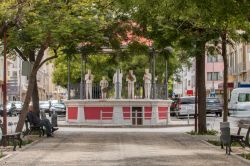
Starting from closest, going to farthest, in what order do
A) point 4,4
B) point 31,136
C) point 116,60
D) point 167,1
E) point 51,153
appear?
point 167,1 → point 51,153 → point 4,4 → point 31,136 → point 116,60

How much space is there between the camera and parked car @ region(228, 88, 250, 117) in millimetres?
44906

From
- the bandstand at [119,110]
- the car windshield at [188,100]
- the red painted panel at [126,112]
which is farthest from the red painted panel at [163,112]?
the car windshield at [188,100]

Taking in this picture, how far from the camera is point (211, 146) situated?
→ 22281 mm

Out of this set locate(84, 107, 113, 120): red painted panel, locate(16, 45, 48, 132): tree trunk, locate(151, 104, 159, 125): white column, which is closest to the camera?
locate(16, 45, 48, 132): tree trunk

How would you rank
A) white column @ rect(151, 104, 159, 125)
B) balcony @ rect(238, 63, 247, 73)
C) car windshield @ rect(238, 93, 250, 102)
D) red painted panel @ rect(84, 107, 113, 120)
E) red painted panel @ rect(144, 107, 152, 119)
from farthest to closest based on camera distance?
balcony @ rect(238, 63, 247, 73), car windshield @ rect(238, 93, 250, 102), red painted panel @ rect(84, 107, 113, 120), red painted panel @ rect(144, 107, 152, 119), white column @ rect(151, 104, 159, 125)

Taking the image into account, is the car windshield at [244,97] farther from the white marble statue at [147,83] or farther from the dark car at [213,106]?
the dark car at [213,106]

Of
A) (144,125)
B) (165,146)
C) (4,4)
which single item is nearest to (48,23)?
(4,4)

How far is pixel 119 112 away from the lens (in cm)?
4075

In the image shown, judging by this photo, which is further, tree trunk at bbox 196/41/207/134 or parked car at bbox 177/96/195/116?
parked car at bbox 177/96/195/116

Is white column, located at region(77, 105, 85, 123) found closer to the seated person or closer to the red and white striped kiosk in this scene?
the red and white striped kiosk

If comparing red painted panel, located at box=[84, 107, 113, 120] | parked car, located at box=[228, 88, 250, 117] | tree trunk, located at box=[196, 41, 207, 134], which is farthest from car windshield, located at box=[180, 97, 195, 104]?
tree trunk, located at box=[196, 41, 207, 134]

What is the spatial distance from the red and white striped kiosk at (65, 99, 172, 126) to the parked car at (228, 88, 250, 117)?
6.57 metres

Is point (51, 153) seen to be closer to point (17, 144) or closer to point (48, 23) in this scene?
point (17, 144)

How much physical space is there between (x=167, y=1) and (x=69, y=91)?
27.7 metres
